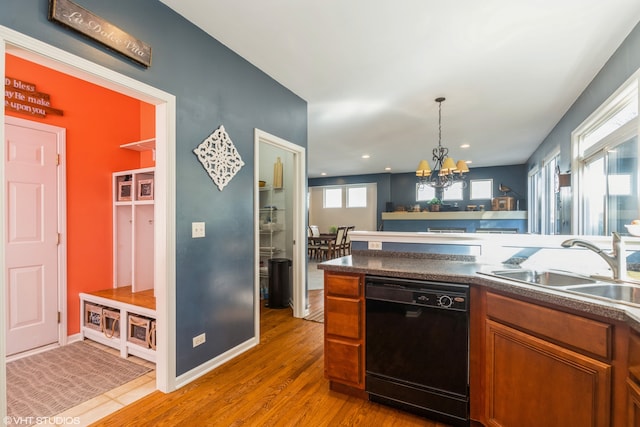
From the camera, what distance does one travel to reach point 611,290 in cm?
147

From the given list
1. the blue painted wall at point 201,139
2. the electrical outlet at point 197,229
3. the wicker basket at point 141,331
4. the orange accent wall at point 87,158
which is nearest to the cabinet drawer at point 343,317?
the blue painted wall at point 201,139

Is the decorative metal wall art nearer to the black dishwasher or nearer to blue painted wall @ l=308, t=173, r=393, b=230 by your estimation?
the black dishwasher

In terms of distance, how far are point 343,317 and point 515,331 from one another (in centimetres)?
99

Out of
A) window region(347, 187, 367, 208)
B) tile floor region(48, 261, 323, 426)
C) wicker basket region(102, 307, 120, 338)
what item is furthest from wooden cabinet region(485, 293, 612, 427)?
window region(347, 187, 367, 208)

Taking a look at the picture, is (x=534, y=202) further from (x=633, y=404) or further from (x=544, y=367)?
(x=633, y=404)

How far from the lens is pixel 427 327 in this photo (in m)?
1.78

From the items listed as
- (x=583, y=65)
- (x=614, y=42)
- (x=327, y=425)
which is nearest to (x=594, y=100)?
(x=583, y=65)

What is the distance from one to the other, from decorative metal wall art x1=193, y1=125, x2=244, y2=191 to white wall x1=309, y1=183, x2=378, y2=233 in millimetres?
7422

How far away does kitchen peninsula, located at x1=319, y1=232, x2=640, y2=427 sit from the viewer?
3.74 ft

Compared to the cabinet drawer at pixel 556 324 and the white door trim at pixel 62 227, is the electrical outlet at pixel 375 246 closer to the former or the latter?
the cabinet drawer at pixel 556 324

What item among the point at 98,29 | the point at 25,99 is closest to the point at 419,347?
the point at 98,29

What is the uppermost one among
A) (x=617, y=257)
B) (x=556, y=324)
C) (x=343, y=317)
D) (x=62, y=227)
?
(x=62, y=227)

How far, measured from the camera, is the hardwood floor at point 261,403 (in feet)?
5.90

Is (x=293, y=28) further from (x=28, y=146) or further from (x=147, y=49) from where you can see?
(x=28, y=146)
